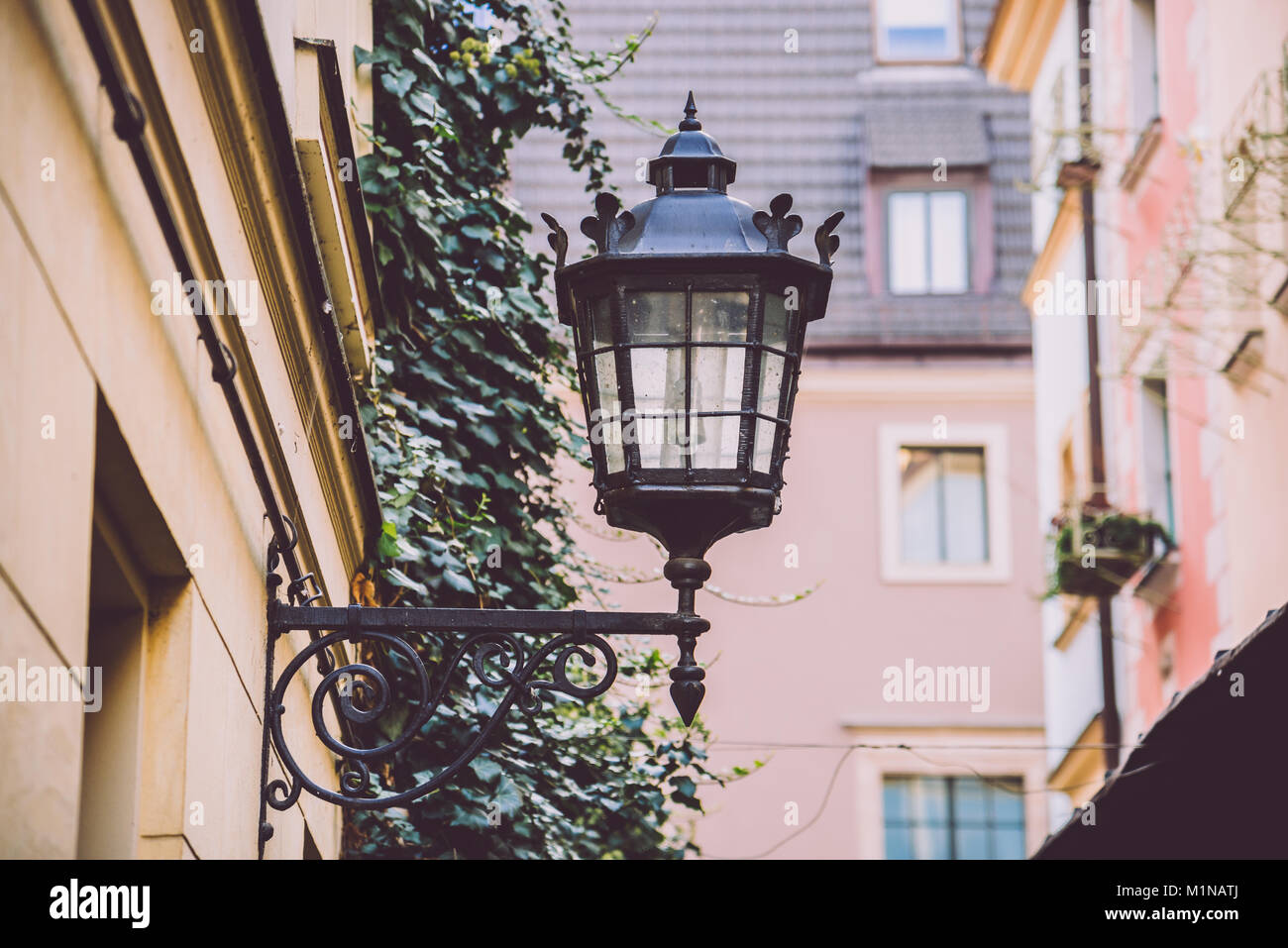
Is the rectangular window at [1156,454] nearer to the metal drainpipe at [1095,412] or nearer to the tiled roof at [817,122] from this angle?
the metal drainpipe at [1095,412]

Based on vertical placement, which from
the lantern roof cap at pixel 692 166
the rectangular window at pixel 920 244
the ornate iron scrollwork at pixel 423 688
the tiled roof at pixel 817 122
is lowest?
the ornate iron scrollwork at pixel 423 688

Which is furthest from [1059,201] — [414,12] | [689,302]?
[689,302]

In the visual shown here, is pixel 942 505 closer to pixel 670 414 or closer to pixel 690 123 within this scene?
pixel 690 123

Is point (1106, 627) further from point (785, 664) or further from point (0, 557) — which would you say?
point (0, 557)

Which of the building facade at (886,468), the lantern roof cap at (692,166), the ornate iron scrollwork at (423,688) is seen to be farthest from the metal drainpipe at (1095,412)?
the ornate iron scrollwork at (423,688)

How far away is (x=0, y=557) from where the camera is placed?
274cm

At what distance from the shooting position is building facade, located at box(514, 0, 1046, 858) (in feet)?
72.4

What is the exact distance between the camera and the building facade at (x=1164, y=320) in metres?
11.0

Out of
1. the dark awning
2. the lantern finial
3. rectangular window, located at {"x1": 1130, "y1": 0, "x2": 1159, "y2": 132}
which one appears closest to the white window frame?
rectangular window, located at {"x1": 1130, "y1": 0, "x2": 1159, "y2": 132}

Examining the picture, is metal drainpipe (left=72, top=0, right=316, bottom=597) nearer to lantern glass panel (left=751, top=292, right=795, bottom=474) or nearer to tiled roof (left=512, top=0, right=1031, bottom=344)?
lantern glass panel (left=751, top=292, right=795, bottom=474)

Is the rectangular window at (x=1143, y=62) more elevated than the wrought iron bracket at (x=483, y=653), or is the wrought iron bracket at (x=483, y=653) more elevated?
the rectangular window at (x=1143, y=62)

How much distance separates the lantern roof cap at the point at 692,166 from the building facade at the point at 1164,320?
373 centimetres

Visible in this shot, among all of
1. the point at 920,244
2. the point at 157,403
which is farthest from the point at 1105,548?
→ the point at 157,403

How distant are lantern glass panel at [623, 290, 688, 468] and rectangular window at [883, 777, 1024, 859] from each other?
17422mm
